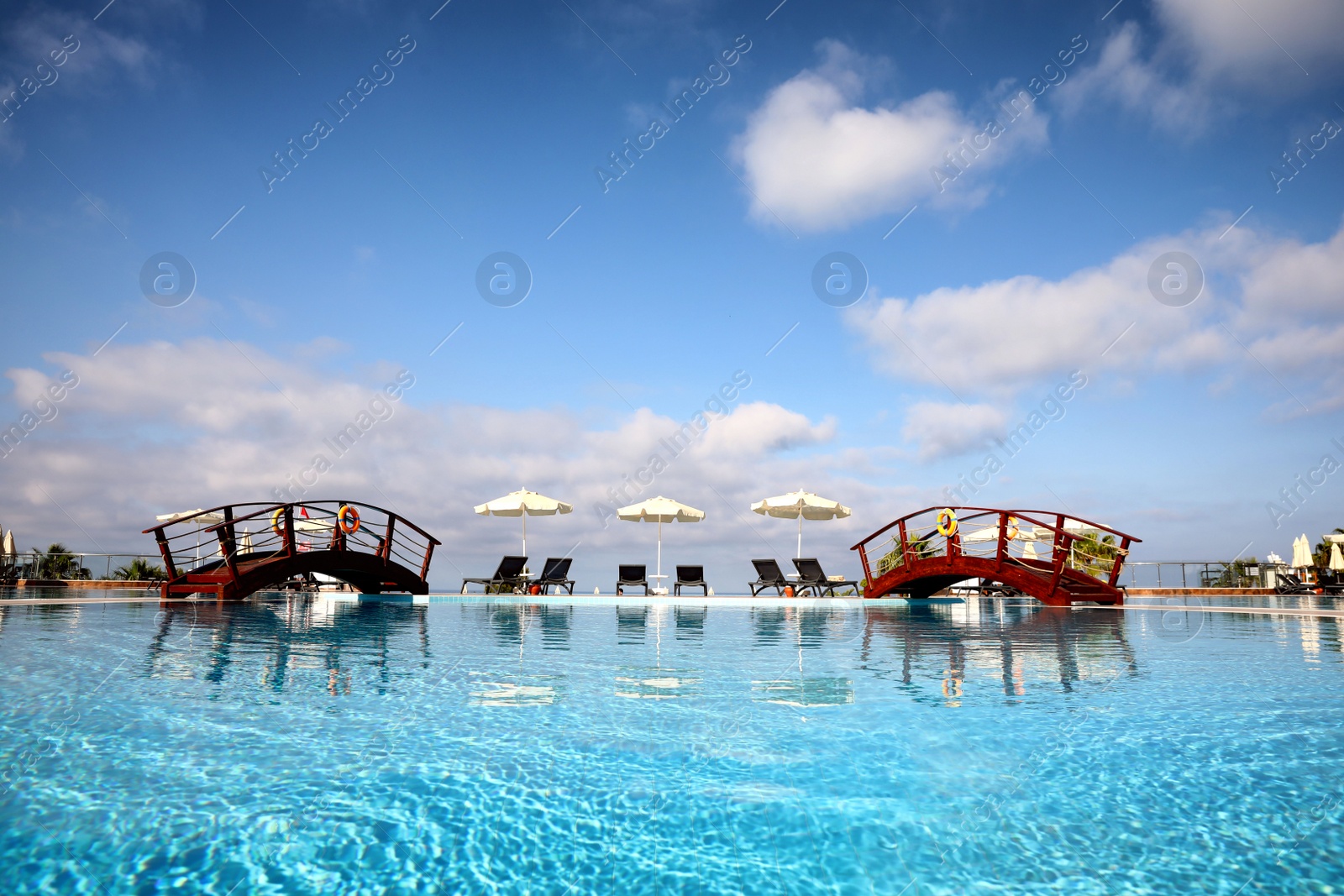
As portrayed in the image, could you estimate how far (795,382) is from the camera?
18.8 metres

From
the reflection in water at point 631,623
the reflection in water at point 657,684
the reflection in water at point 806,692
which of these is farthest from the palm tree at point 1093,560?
the reflection in water at point 657,684

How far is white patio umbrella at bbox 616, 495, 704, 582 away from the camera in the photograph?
19234 millimetres

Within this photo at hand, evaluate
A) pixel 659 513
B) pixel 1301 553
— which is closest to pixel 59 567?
pixel 659 513

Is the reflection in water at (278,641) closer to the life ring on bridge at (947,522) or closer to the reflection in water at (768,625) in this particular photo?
the reflection in water at (768,625)

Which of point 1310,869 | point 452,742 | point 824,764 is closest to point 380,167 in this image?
point 452,742

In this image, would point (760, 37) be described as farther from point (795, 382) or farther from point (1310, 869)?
point (1310, 869)

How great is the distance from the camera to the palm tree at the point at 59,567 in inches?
815

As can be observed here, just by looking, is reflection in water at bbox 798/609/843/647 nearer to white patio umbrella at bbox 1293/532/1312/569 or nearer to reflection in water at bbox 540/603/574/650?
reflection in water at bbox 540/603/574/650

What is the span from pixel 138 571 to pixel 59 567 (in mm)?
2460

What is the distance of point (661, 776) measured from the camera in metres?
3.06

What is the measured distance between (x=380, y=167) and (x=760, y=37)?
754cm

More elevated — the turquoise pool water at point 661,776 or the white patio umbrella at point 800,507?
the white patio umbrella at point 800,507

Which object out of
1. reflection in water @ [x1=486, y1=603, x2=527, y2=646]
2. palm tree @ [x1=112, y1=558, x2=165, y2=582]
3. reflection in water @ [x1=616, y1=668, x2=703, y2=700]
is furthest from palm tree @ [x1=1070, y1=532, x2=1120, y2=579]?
palm tree @ [x1=112, y1=558, x2=165, y2=582]

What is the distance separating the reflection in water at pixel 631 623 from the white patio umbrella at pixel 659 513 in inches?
160
